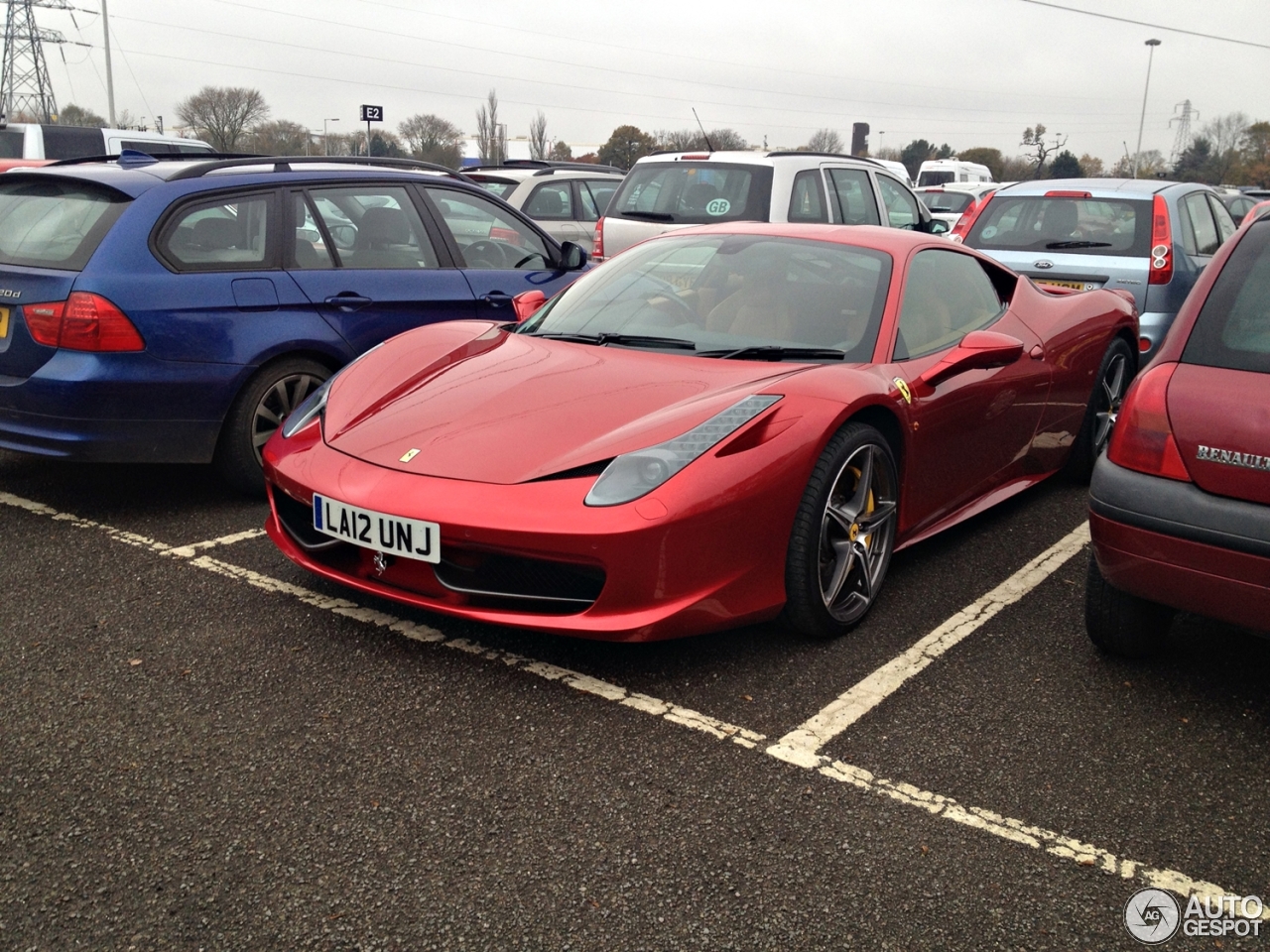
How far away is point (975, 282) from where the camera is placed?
15.6 ft

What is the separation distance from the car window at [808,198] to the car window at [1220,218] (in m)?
2.89

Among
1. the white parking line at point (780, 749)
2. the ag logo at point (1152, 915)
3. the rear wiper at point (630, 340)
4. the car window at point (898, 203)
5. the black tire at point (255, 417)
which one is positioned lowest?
the ag logo at point (1152, 915)

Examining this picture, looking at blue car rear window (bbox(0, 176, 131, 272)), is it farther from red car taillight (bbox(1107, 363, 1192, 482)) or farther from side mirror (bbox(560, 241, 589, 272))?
red car taillight (bbox(1107, 363, 1192, 482))

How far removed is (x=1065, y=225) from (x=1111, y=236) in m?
0.35

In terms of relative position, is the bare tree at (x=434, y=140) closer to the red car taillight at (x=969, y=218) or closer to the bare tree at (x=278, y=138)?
the bare tree at (x=278, y=138)

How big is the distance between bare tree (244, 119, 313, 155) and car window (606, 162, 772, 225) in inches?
1398

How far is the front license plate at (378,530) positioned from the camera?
312 cm

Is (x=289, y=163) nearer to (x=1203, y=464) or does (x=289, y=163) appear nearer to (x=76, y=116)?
(x=1203, y=464)

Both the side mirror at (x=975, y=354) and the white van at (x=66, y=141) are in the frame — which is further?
the white van at (x=66, y=141)

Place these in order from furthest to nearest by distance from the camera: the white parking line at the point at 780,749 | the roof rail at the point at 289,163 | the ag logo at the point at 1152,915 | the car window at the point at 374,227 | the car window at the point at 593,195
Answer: the car window at the point at 593,195 < the car window at the point at 374,227 < the roof rail at the point at 289,163 < the white parking line at the point at 780,749 < the ag logo at the point at 1152,915

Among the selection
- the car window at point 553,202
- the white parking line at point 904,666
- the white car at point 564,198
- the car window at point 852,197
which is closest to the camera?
the white parking line at point 904,666

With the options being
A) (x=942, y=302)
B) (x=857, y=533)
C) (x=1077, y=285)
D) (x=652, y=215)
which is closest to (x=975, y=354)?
(x=942, y=302)

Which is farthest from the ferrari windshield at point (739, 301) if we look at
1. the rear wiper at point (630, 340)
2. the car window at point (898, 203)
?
the car window at point (898, 203)

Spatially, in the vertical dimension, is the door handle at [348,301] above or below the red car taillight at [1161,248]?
below
